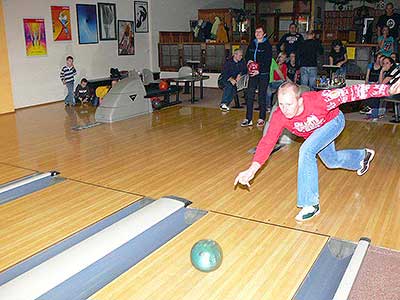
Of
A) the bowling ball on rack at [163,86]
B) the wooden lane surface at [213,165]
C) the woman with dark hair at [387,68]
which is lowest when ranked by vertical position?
the wooden lane surface at [213,165]

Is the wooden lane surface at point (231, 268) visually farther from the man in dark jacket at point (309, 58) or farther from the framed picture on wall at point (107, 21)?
the framed picture on wall at point (107, 21)

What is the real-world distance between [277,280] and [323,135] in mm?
938

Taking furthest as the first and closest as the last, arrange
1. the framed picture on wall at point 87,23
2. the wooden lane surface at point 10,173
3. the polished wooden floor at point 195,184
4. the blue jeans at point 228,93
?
the framed picture on wall at point 87,23
the blue jeans at point 228,93
the wooden lane surface at point 10,173
the polished wooden floor at point 195,184

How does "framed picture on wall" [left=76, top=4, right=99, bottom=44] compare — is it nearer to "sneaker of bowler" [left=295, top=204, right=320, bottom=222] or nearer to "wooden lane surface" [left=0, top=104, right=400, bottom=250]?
"wooden lane surface" [left=0, top=104, right=400, bottom=250]

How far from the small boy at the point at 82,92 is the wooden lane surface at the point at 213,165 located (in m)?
1.35

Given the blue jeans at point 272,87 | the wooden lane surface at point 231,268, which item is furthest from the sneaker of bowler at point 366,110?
the wooden lane surface at point 231,268

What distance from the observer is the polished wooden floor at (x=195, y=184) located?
2625 mm

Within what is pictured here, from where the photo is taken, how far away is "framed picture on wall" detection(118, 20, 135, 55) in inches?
360

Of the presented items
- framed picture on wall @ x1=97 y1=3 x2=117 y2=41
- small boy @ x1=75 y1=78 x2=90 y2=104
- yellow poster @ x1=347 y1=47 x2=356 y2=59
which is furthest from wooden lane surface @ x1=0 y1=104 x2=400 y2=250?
framed picture on wall @ x1=97 y1=3 x2=117 y2=41

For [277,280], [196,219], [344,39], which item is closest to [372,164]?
[196,219]

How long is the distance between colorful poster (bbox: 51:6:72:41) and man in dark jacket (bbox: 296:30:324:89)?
13.5 feet

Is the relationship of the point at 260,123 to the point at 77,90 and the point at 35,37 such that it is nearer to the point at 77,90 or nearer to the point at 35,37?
the point at 77,90

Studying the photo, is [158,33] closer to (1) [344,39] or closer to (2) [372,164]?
(1) [344,39]

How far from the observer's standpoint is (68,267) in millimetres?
2174
